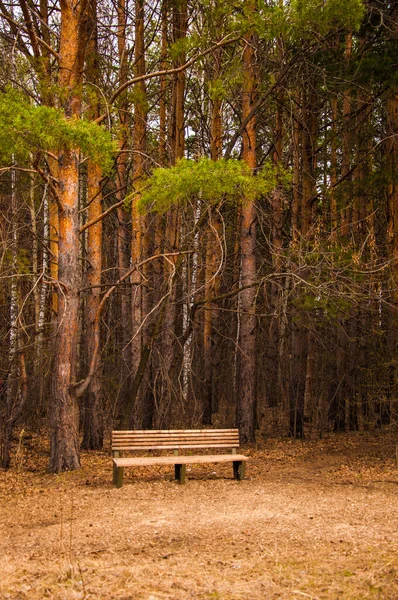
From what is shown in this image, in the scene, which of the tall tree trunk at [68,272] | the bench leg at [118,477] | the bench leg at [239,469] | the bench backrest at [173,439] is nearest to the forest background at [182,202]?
the tall tree trunk at [68,272]

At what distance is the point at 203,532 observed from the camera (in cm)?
607

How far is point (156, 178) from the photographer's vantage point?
866cm

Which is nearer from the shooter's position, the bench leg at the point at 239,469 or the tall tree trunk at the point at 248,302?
the bench leg at the point at 239,469

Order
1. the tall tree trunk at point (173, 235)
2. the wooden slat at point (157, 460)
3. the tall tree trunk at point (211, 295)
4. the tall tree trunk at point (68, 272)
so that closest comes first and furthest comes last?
the wooden slat at point (157, 460) < the tall tree trunk at point (68, 272) < the tall tree trunk at point (173, 235) < the tall tree trunk at point (211, 295)

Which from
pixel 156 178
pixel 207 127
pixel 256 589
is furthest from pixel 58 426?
pixel 207 127

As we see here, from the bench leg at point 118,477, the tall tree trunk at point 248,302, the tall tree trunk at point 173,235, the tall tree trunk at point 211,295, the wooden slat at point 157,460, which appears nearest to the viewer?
the wooden slat at point 157,460

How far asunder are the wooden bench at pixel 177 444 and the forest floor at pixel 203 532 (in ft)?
0.77

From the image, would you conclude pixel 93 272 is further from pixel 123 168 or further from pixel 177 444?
pixel 177 444

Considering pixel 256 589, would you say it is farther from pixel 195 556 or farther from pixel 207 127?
pixel 207 127

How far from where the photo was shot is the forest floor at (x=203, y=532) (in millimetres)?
4488

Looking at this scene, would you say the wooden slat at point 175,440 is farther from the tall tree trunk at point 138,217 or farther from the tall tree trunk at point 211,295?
the tall tree trunk at point 211,295

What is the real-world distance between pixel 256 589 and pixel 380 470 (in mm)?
5544

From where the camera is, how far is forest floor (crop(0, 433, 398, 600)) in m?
4.49

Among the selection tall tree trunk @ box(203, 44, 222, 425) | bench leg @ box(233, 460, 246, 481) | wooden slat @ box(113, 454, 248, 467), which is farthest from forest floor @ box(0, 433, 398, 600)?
tall tree trunk @ box(203, 44, 222, 425)
